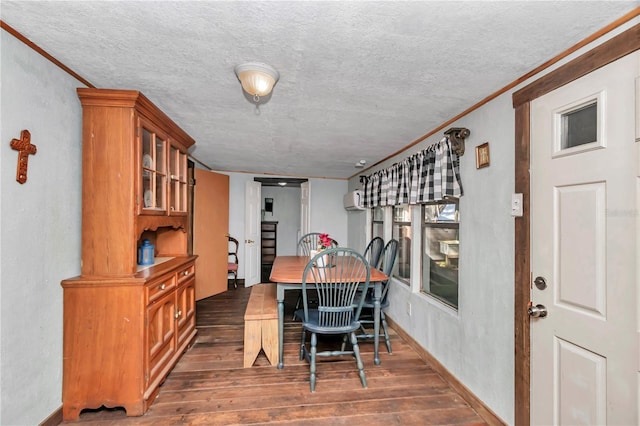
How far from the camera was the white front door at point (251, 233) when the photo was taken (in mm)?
5184

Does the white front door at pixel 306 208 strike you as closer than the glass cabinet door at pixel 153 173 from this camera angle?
No

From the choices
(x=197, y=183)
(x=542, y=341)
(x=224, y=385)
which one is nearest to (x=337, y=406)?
(x=224, y=385)

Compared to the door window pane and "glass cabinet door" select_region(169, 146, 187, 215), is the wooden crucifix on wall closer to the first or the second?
"glass cabinet door" select_region(169, 146, 187, 215)

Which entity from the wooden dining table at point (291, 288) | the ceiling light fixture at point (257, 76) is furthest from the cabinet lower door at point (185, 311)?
the ceiling light fixture at point (257, 76)

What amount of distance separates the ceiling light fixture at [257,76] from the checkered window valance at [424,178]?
1.48 m

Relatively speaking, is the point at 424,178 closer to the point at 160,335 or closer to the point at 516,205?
the point at 516,205

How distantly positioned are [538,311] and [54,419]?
2837 millimetres

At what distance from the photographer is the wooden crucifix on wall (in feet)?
4.54

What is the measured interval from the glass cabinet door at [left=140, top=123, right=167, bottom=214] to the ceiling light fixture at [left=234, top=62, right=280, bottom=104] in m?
0.90

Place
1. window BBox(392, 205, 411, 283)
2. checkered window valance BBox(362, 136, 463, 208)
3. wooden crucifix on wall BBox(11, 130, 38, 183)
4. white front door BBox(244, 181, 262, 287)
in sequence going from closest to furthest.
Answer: wooden crucifix on wall BBox(11, 130, 38, 183) → checkered window valance BBox(362, 136, 463, 208) → window BBox(392, 205, 411, 283) → white front door BBox(244, 181, 262, 287)

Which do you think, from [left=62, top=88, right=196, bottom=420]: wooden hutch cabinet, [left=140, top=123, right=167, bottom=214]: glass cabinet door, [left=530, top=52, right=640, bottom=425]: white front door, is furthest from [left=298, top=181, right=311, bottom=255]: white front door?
[left=530, top=52, right=640, bottom=425]: white front door

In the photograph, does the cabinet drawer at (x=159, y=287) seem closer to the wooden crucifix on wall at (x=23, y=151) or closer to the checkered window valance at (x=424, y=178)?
the wooden crucifix on wall at (x=23, y=151)

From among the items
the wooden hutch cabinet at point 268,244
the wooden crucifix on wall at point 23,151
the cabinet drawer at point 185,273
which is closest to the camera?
the wooden crucifix on wall at point 23,151

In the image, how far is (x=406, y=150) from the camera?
3.23 metres
